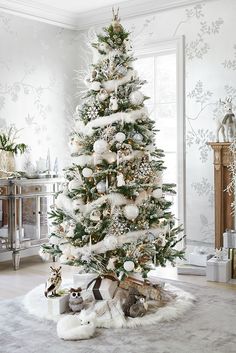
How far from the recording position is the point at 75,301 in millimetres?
3596

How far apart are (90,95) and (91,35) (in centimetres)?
263

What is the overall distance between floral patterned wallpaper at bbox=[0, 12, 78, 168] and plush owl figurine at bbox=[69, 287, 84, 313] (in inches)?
102

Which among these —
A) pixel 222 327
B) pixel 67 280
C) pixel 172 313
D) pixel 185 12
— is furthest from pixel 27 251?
pixel 185 12

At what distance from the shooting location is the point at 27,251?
5.38 metres

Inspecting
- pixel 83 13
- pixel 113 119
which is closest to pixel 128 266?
pixel 113 119

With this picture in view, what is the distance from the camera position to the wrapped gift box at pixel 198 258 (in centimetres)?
501

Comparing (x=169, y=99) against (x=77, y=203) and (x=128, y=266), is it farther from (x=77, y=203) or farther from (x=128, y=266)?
(x=128, y=266)

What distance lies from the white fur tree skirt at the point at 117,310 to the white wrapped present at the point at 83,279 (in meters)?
0.11

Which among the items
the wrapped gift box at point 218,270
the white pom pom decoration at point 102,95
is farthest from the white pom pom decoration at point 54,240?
the wrapped gift box at point 218,270

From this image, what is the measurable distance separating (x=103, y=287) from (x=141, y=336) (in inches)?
24.4

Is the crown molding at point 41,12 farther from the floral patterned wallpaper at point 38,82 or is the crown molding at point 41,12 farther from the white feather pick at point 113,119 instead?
the white feather pick at point 113,119

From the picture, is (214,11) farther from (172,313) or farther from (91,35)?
(172,313)

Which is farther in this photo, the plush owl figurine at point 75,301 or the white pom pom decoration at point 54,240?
the white pom pom decoration at point 54,240

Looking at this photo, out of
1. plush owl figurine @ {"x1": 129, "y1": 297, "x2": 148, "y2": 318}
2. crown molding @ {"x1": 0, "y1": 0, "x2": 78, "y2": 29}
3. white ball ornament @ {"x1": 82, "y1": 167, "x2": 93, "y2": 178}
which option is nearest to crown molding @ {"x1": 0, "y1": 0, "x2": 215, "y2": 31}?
crown molding @ {"x1": 0, "y1": 0, "x2": 78, "y2": 29}
